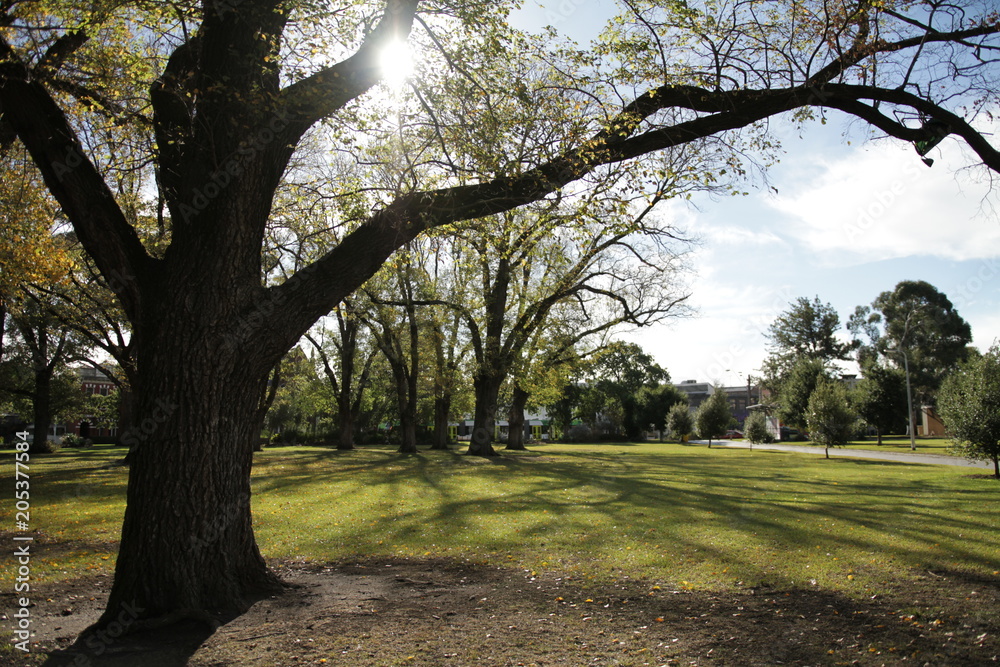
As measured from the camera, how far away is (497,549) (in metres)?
8.97

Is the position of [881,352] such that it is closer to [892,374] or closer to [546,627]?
[892,374]

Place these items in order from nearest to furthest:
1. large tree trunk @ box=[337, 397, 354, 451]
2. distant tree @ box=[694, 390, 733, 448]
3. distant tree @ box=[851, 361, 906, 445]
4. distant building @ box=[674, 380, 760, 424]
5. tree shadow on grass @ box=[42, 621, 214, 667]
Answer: tree shadow on grass @ box=[42, 621, 214, 667] < large tree trunk @ box=[337, 397, 354, 451] < distant tree @ box=[851, 361, 906, 445] < distant tree @ box=[694, 390, 733, 448] < distant building @ box=[674, 380, 760, 424]

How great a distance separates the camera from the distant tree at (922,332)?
2475 inches

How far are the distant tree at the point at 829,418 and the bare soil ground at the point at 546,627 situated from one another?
89.0ft

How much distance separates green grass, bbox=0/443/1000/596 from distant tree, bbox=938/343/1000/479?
1187mm

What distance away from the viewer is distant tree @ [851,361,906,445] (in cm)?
4312

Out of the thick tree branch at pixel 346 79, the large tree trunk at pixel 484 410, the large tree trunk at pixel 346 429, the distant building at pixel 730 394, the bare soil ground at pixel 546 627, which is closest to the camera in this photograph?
the bare soil ground at pixel 546 627

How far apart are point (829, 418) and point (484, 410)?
18.4 metres

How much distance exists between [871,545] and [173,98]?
433 inches

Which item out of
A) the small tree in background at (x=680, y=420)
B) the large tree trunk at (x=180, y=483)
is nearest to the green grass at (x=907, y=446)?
the small tree in background at (x=680, y=420)

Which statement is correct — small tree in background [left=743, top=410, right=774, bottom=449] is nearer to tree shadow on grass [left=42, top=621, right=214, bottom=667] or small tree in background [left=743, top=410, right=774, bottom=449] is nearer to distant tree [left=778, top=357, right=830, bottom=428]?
distant tree [left=778, top=357, right=830, bottom=428]

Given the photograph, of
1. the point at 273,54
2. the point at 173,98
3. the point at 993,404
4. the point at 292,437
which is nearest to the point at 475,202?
the point at 273,54

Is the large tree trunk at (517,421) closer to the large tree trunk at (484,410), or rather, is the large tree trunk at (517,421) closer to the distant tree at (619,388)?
the large tree trunk at (484,410)

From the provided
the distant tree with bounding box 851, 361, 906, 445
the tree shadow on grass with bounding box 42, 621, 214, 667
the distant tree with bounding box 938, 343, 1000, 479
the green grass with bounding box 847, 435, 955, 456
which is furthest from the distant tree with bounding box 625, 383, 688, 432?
the tree shadow on grass with bounding box 42, 621, 214, 667
